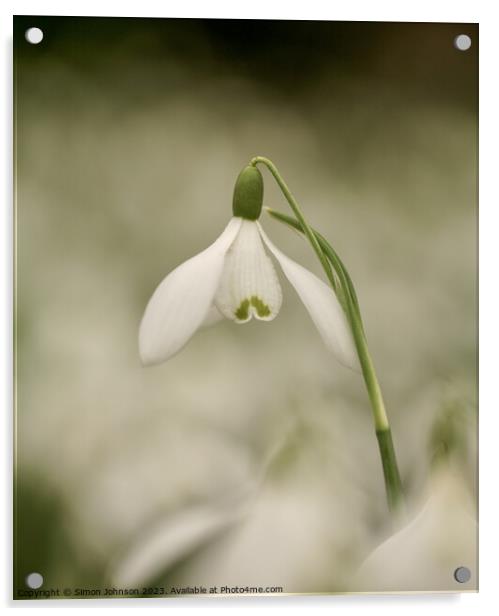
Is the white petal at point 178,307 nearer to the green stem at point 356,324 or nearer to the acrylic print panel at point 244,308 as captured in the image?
the acrylic print panel at point 244,308

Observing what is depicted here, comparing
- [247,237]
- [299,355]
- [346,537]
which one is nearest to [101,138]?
[247,237]

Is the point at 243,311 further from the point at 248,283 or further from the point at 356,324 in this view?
the point at 356,324

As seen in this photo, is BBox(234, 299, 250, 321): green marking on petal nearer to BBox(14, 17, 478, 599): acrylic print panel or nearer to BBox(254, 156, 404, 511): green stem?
BBox(14, 17, 478, 599): acrylic print panel

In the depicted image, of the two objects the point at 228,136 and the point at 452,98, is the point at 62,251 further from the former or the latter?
the point at 452,98

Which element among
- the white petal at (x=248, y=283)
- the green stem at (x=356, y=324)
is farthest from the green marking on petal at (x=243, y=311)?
the green stem at (x=356, y=324)

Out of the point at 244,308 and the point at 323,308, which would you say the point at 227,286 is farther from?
the point at 323,308

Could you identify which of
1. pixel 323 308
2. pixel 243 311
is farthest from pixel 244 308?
pixel 323 308

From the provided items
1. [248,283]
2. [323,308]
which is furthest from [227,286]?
[323,308]
